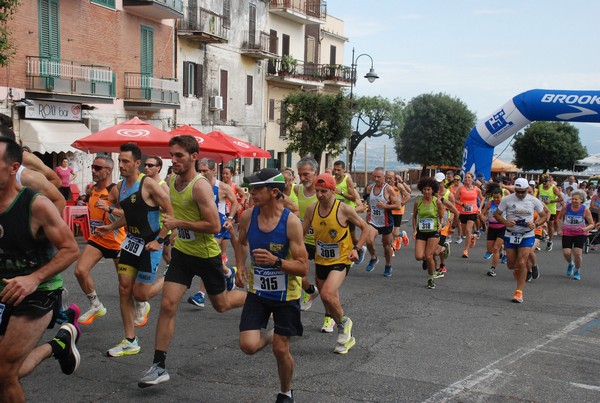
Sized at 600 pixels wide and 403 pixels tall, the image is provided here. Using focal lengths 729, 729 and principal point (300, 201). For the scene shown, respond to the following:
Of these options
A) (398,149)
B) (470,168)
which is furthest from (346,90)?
(470,168)

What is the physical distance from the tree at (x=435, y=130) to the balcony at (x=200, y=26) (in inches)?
882

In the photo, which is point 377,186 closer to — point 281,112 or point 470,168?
point 470,168

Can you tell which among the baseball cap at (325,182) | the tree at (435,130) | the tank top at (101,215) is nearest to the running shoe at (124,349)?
the tank top at (101,215)

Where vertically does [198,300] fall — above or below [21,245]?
below

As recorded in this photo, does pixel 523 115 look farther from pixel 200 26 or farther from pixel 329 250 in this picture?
pixel 200 26

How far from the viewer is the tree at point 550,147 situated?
200 feet

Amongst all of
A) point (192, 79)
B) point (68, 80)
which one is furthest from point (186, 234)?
point (192, 79)

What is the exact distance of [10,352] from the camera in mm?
4395

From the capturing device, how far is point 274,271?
5535 millimetres

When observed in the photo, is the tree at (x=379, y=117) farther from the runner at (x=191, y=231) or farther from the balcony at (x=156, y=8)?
the runner at (x=191, y=231)

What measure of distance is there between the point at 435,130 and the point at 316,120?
53.6 feet

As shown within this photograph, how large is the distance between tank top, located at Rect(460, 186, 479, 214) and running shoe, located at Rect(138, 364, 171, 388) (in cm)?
1231

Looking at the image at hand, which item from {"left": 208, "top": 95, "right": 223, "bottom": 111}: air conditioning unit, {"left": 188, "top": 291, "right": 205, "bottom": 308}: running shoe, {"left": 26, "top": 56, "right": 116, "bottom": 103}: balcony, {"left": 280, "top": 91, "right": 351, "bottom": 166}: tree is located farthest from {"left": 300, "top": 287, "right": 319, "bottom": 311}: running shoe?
{"left": 280, "top": 91, "right": 351, "bottom": 166}: tree

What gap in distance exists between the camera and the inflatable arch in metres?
19.0
